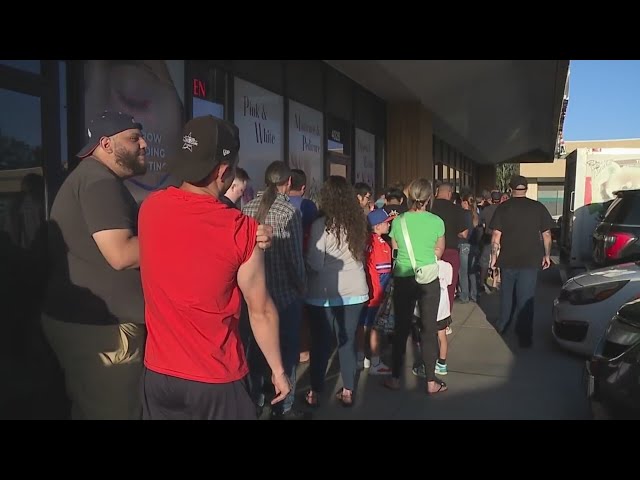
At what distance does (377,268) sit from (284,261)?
128 cm

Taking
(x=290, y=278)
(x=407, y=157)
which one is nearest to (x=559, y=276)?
(x=407, y=157)

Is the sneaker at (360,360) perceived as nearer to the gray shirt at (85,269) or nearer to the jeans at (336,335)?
the jeans at (336,335)

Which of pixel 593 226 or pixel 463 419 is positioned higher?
pixel 593 226

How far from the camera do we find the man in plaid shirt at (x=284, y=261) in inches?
147

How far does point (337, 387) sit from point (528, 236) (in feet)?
8.65

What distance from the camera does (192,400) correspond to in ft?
6.70

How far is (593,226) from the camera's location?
10266mm

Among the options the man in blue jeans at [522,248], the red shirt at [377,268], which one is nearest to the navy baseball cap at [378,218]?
the red shirt at [377,268]

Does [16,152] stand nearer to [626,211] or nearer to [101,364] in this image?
[101,364]

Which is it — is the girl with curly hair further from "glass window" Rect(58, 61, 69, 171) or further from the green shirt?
"glass window" Rect(58, 61, 69, 171)

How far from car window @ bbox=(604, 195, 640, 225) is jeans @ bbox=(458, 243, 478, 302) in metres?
1.92

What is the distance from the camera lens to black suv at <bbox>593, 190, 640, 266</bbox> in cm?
685

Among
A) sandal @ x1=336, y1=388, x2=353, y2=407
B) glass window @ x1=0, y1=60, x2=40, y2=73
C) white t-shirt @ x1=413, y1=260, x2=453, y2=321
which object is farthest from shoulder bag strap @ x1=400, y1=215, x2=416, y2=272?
glass window @ x1=0, y1=60, x2=40, y2=73
